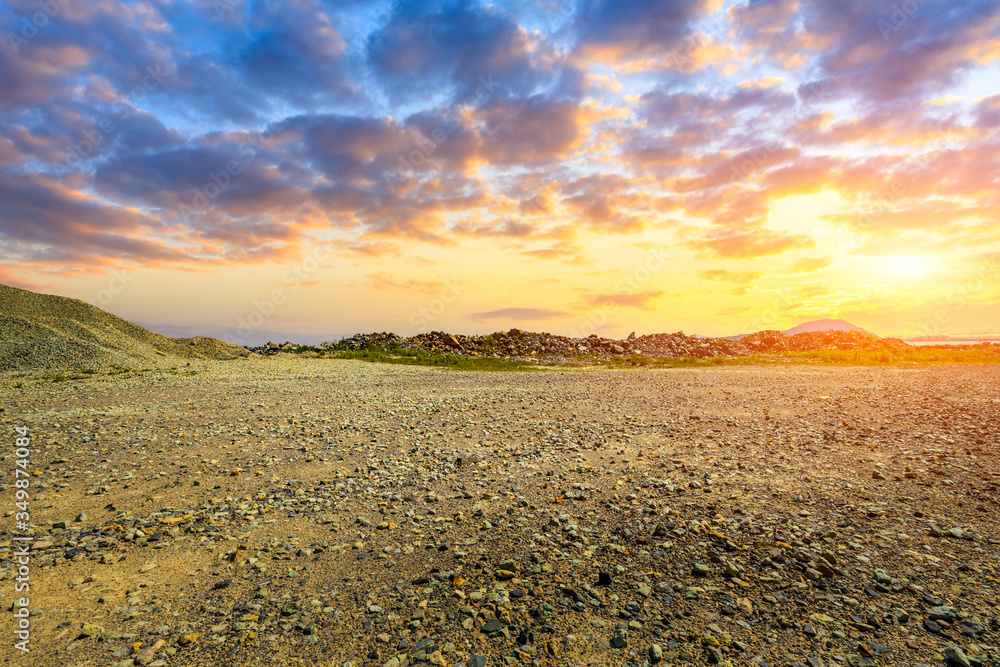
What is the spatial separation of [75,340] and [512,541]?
3826cm

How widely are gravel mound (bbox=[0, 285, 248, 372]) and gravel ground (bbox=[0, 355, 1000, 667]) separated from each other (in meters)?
17.1

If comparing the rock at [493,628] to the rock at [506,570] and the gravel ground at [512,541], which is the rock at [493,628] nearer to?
the gravel ground at [512,541]

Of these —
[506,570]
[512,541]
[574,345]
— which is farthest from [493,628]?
[574,345]

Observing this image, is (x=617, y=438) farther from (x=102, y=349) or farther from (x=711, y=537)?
(x=102, y=349)

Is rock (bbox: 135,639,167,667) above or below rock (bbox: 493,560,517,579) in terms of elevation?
below

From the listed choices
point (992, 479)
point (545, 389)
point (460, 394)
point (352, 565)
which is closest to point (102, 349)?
point (460, 394)

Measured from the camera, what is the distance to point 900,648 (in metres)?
5.42

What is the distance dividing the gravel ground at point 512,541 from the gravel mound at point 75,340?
56.1 feet

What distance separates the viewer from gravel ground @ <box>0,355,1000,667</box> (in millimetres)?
5684

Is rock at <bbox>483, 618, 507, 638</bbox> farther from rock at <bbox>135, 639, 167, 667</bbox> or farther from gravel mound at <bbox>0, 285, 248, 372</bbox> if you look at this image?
gravel mound at <bbox>0, 285, 248, 372</bbox>

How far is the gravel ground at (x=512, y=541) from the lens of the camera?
18.6 ft

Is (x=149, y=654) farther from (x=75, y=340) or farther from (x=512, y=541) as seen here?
(x=75, y=340)

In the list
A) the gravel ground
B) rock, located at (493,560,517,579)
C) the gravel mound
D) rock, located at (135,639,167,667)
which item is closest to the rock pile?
the gravel mound

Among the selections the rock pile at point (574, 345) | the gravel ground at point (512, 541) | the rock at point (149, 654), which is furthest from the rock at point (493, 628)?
the rock pile at point (574, 345)
